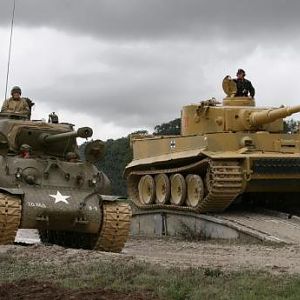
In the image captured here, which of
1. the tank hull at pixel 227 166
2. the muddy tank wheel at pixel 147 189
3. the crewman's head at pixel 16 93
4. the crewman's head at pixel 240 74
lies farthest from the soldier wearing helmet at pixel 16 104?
the crewman's head at pixel 240 74

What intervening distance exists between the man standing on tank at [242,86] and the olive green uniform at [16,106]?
25.8 feet

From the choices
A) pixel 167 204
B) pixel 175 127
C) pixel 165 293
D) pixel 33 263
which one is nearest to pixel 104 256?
pixel 33 263

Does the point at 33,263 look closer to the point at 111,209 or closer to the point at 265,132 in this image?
the point at 111,209

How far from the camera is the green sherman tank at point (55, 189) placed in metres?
12.4

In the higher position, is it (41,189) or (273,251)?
(41,189)

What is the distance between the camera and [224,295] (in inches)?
273

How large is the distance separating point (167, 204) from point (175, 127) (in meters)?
46.4

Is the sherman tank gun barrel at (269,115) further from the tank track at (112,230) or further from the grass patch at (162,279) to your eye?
the grass patch at (162,279)

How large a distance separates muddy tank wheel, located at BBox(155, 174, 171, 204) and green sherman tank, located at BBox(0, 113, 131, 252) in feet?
22.8

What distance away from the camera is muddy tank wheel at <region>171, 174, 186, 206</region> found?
66.4 feet

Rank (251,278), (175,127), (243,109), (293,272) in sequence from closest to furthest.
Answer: (251,278) → (293,272) → (243,109) → (175,127)

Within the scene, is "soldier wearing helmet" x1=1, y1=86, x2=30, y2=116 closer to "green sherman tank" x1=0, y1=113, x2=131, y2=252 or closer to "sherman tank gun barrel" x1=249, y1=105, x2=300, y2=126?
"green sherman tank" x1=0, y1=113, x2=131, y2=252

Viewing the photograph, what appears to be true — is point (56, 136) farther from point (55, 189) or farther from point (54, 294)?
point (54, 294)

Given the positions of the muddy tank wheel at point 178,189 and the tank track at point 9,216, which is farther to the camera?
the muddy tank wheel at point 178,189
